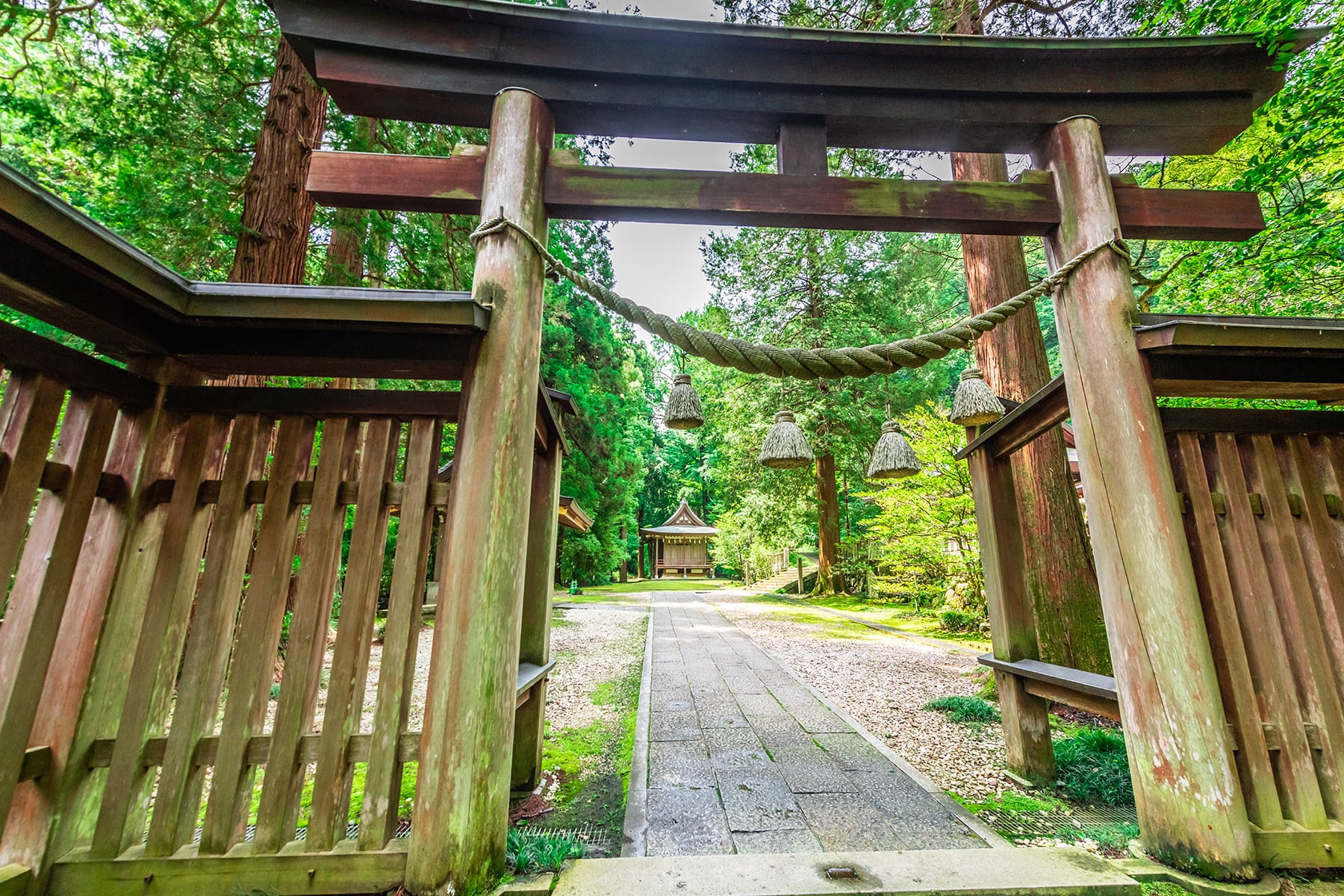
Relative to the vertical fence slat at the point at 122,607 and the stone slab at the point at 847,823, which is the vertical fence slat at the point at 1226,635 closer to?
the stone slab at the point at 847,823

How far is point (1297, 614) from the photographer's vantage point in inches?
72.7

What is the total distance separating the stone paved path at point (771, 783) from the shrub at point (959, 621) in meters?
4.38

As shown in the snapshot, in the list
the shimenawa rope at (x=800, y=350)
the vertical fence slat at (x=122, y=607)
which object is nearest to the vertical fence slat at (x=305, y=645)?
the vertical fence slat at (x=122, y=607)

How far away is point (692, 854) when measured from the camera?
1813 millimetres

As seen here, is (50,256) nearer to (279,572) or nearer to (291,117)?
(279,572)

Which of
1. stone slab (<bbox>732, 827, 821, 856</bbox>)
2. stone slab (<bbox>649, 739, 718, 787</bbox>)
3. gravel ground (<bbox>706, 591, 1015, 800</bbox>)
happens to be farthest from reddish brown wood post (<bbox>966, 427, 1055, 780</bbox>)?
stone slab (<bbox>649, 739, 718, 787</bbox>)

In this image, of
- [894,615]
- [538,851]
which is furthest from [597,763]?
[894,615]

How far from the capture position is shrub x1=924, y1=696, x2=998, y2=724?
3469mm

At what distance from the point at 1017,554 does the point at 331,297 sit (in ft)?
11.7

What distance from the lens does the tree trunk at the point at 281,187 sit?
356 centimetres

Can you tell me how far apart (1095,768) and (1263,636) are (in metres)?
1.20

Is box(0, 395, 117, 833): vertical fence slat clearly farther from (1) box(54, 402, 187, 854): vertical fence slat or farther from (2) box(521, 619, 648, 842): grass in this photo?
(2) box(521, 619, 648, 842): grass

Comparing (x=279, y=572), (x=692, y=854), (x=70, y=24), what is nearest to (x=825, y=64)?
(x=279, y=572)

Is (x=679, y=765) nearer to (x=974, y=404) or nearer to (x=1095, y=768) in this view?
(x=1095, y=768)
